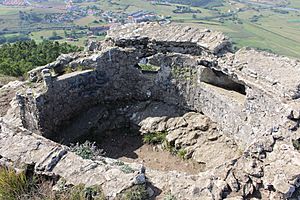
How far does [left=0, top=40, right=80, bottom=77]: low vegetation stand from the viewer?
18.8m

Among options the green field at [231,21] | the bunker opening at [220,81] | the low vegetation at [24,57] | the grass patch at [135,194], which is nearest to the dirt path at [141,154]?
the bunker opening at [220,81]

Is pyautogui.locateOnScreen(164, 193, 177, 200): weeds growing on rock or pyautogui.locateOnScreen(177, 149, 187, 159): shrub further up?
pyautogui.locateOnScreen(164, 193, 177, 200): weeds growing on rock

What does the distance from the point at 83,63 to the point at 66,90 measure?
1.25m

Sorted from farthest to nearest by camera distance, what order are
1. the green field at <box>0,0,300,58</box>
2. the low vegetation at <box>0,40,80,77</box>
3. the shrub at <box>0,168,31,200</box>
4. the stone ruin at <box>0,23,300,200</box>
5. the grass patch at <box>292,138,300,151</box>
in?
1. the green field at <box>0,0,300,58</box>
2. the low vegetation at <box>0,40,80,77</box>
3. the grass patch at <box>292,138,300,151</box>
4. the stone ruin at <box>0,23,300,200</box>
5. the shrub at <box>0,168,31,200</box>

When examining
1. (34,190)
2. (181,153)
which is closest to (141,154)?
(181,153)

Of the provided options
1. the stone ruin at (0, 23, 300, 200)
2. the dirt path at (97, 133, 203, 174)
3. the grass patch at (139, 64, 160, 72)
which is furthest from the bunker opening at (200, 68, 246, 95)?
the dirt path at (97, 133, 203, 174)

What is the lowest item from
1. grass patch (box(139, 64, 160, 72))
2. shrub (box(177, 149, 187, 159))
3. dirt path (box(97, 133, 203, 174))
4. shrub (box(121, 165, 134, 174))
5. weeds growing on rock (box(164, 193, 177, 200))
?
dirt path (box(97, 133, 203, 174))

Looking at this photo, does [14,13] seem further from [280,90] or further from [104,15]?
[280,90]

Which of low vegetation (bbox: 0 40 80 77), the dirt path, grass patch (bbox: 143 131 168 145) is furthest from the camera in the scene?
low vegetation (bbox: 0 40 80 77)

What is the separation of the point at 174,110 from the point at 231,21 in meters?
60.5

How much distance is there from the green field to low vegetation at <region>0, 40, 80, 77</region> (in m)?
28.0

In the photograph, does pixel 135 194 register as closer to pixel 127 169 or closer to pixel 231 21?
pixel 127 169

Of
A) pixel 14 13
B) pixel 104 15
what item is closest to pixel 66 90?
pixel 104 15

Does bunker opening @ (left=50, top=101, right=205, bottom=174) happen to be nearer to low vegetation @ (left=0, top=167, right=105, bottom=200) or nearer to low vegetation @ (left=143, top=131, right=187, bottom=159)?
low vegetation @ (left=143, top=131, right=187, bottom=159)
